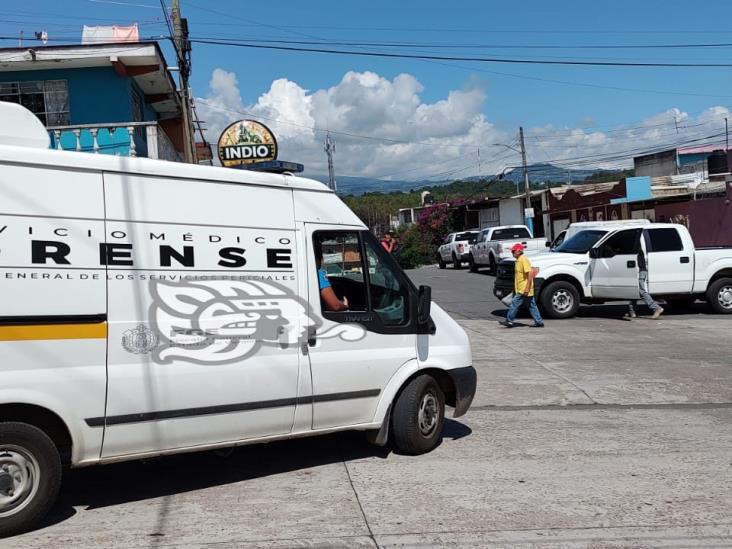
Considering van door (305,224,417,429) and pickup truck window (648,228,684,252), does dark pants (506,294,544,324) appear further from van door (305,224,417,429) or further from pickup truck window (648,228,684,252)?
van door (305,224,417,429)

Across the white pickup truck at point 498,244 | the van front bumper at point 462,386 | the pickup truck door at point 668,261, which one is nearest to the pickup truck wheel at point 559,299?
the pickup truck door at point 668,261

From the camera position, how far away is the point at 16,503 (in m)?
4.42

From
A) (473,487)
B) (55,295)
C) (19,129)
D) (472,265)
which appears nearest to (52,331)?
(55,295)

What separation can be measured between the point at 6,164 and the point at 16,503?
80.5 inches

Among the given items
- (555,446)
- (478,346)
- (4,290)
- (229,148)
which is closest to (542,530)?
(555,446)

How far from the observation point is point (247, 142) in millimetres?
18359

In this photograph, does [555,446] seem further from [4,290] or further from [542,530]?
[4,290]

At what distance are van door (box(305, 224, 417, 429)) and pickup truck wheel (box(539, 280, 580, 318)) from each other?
1003cm

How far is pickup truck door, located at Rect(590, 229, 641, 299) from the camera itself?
1538 cm

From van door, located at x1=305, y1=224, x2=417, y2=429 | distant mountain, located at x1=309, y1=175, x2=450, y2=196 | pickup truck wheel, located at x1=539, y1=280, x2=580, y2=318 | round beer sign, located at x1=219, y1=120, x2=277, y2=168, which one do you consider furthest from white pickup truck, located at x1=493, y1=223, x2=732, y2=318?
distant mountain, located at x1=309, y1=175, x2=450, y2=196

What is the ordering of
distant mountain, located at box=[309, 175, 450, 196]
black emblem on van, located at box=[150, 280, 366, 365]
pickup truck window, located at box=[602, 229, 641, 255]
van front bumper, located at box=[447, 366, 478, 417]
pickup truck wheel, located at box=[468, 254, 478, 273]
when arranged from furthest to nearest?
1. distant mountain, located at box=[309, 175, 450, 196]
2. pickup truck wheel, located at box=[468, 254, 478, 273]
3. pickup truck window, located at box=[602, 229, 641, 255]
4. van front bumper, located at box=[447, 366, 478, 417]
5. black emblem on van, located at box=[150, 280, 366, 365]

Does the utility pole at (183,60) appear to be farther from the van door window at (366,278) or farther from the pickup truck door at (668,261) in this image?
the van door window at (366,278)

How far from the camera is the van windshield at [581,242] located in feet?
52.9

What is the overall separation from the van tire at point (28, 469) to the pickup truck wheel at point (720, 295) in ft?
49.4
